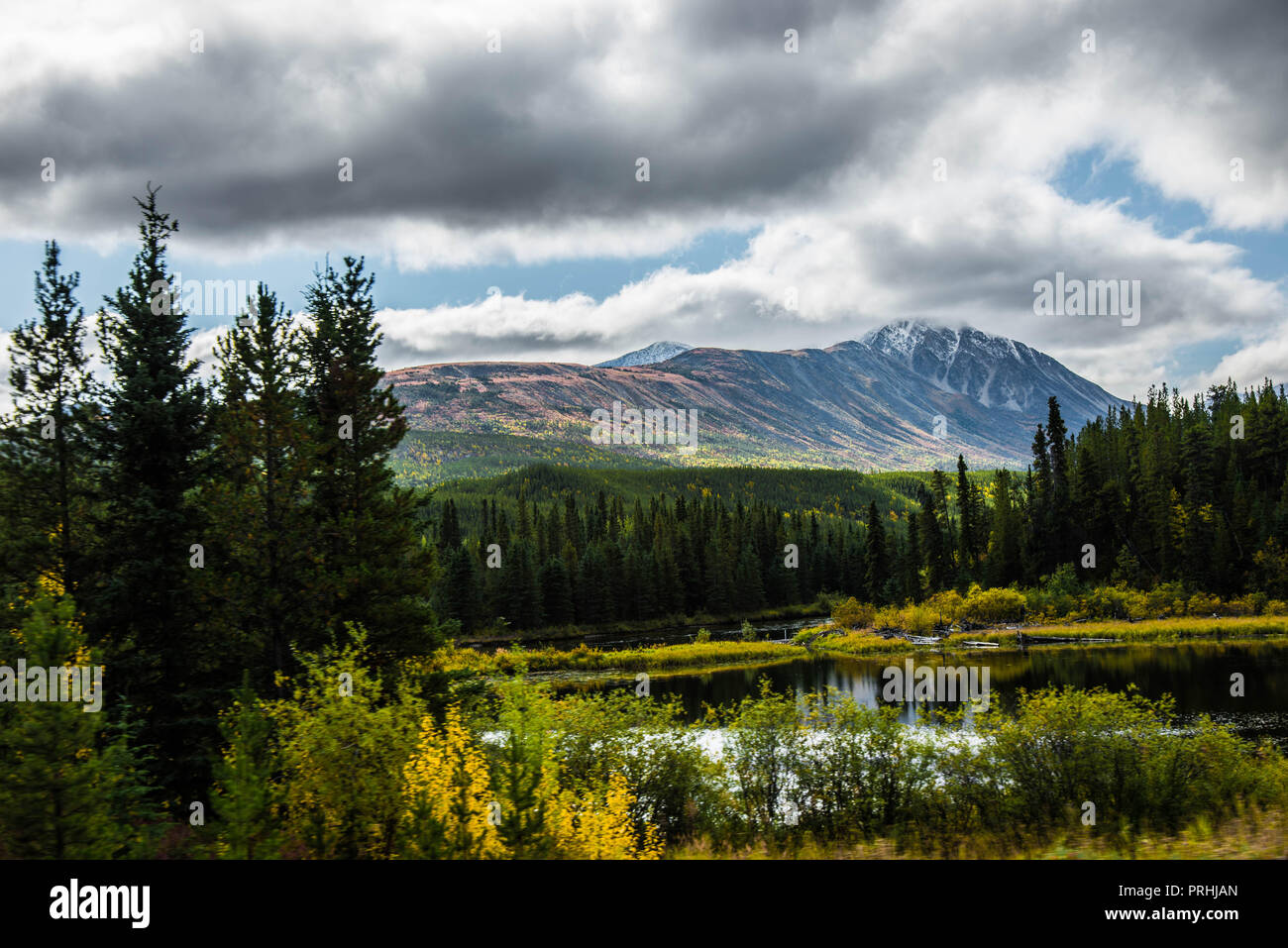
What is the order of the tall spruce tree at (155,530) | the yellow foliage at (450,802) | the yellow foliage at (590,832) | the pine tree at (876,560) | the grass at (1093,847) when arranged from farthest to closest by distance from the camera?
the pine tree at (876,560) → the tall spruce tree at (155,530) → the grass at (1093,847) → the yellow foliage at (590,832) → the yellow foliage at (450,802)

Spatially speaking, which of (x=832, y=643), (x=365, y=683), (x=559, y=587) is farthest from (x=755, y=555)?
(x=365, y=683)

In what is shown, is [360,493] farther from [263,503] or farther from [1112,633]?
[1112,633]

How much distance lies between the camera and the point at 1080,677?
6138 centimetres

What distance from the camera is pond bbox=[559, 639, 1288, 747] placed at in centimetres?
5019

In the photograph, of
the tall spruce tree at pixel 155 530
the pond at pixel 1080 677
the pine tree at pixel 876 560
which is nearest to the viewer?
the tall spruce tree at pixel 155 530

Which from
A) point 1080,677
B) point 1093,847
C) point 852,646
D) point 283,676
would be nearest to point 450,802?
point 283,676

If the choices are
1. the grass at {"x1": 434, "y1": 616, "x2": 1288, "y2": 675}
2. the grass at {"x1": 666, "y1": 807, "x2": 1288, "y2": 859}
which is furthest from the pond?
the grass at {"x1": 666, "y1": 807, "x2": 1288, "y2": 859}

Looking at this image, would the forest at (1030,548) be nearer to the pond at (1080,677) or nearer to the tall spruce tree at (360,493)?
the pond at (1080,677)

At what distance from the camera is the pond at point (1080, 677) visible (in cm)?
5019

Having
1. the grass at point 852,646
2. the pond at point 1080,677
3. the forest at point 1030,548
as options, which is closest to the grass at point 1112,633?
the grass at point 852,646

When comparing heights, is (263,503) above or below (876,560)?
above

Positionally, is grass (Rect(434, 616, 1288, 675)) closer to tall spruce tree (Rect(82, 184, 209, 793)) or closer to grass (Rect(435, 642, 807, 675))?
grass (Rect(435, 642, 807, 675))
